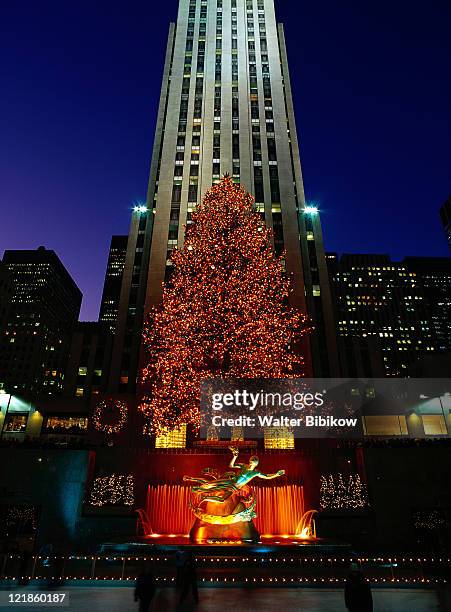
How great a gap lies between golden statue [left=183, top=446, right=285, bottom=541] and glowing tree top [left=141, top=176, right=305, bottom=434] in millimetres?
6188

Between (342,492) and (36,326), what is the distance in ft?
388

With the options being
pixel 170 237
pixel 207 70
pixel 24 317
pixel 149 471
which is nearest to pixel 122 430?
pixel 149 471

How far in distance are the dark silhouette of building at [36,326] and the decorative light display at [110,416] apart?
64.1 meters

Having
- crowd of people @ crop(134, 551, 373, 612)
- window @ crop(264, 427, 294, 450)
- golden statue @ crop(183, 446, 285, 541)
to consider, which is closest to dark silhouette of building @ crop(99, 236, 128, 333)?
window @ crop(264, 427, 294, 450)

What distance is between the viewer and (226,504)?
13.8 metres

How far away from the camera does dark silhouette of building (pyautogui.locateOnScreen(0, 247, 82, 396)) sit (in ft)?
350

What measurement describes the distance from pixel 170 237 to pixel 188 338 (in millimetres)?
18652

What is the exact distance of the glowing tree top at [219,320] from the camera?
19719mm

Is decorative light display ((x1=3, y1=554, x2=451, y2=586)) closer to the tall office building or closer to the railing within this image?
the railing

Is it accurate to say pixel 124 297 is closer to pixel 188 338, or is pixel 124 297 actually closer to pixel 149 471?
pixel 188 338

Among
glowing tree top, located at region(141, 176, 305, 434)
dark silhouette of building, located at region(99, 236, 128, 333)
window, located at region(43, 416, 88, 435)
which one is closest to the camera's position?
glowing tree top, located at region(141, 176, 305, 434)

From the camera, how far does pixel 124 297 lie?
41969 mm

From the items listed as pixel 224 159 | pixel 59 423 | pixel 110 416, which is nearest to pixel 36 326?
pixel 59 423

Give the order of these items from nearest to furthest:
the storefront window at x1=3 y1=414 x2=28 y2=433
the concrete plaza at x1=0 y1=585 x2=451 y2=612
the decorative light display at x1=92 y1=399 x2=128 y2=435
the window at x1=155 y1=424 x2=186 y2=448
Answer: the concrete plaza at x1=0 y1=585 x2=451 y2=612
the window at x1=155 y1=424 x2=186 y2=448
the decorative light display at x1=92 y1=399 x2=128 y2=435
the storefront window at x1=3 y1=414 x2=28 y2=433
